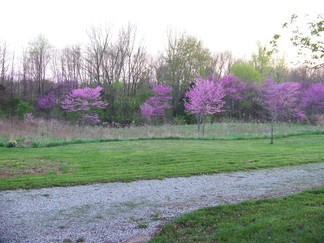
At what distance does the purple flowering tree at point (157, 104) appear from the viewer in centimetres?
3053

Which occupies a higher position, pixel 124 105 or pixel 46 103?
pixel 46 103

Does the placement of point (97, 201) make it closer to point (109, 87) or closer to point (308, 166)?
point (308, 166)

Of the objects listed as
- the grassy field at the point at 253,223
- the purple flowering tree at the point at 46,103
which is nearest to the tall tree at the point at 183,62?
the purple flowering tree at the point at 46,103

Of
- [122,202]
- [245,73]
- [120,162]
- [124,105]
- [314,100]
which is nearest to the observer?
[122,202]

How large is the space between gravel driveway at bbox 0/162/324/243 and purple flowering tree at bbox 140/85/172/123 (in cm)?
2186

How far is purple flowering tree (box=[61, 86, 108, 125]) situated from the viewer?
27.8 metres

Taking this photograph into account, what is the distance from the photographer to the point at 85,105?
28188 millimetres

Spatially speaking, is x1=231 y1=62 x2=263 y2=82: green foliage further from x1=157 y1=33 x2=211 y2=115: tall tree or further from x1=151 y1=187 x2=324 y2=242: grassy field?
x1=151 y1=187 x2=324 y2=242: grassy field

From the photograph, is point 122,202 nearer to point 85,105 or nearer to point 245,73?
point 85,105

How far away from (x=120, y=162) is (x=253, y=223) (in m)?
6.60

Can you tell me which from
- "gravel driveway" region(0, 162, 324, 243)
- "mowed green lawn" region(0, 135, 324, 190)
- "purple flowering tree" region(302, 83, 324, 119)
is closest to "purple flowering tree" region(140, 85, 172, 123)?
"purple flowering tree" region(302, 83, 324, 119)

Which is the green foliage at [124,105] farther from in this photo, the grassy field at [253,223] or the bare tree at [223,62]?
the grassy field at [253,223]

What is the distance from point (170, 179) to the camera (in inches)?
327

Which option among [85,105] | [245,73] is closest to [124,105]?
[85,105]
